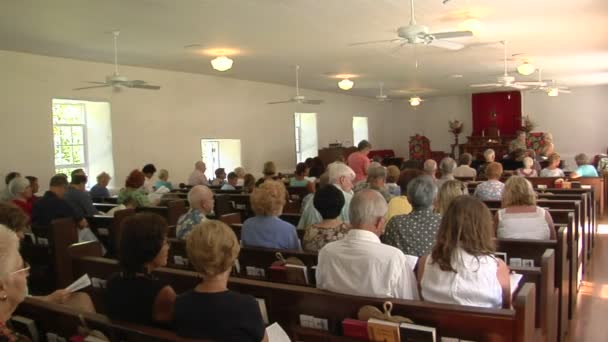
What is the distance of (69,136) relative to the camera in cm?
827

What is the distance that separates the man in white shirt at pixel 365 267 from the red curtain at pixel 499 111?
15408mm

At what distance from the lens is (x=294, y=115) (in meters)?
12.9

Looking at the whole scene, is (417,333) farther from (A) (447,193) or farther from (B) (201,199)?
(B) (201,199)

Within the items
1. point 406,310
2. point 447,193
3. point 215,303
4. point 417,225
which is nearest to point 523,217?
point 447,193

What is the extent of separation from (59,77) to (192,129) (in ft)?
8.78

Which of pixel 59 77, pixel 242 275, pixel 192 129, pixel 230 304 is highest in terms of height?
pixel 59 77

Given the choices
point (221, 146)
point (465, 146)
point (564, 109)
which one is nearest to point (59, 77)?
point (221, 146)

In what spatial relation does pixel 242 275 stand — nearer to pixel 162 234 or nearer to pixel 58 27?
pixel 162 234

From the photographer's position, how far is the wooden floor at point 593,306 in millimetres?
3675

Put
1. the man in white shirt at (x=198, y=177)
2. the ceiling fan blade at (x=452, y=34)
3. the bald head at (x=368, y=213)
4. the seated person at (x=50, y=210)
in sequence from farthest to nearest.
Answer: the man in white shirt at (x=198, y=177) → the seated person at (x=50, y=210) → the ceiling fan blade at (x=452, y=34) → the bald head at (x=368, y=213)

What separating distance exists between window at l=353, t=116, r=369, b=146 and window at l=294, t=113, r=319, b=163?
294cm

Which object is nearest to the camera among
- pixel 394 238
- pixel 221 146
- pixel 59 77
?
pixel 394 238

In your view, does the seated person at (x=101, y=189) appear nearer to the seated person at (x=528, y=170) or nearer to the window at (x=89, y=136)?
the window at (x=89, y=136)

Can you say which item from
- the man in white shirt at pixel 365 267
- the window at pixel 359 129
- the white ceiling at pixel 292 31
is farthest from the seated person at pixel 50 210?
the window at pixel 359 129
